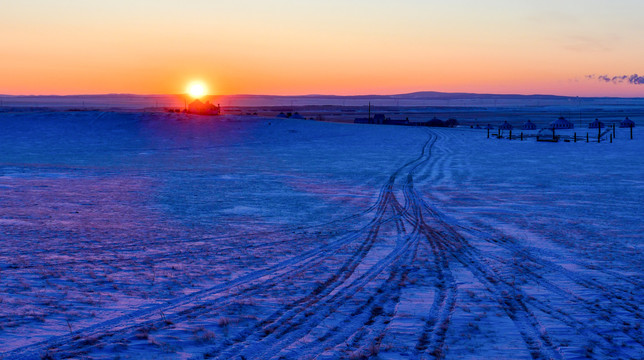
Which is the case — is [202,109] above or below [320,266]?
above

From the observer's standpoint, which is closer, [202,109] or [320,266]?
[320,266]

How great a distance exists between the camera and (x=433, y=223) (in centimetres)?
1397

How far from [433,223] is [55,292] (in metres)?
8.83

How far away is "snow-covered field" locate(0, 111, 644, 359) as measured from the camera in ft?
21.8

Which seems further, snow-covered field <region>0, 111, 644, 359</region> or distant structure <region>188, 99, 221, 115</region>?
distant structure <region>188, 99, 221, 115</region>

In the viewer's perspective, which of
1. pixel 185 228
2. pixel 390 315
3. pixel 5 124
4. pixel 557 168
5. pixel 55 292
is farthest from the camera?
pixel 5 124

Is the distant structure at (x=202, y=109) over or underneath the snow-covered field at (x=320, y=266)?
over

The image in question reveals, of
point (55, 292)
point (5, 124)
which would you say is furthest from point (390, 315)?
point (5, 124)

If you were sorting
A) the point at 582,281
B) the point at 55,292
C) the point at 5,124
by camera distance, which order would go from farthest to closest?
the point at 5,124, the point at 582,281, the point at 55,292

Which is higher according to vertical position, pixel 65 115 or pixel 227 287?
pixel 65 115

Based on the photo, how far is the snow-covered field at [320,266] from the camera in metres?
6.64

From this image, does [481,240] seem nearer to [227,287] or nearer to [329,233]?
[329,233]

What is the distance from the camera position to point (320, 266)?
9.86m

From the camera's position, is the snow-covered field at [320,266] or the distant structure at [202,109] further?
the distant structure at [202,109]
